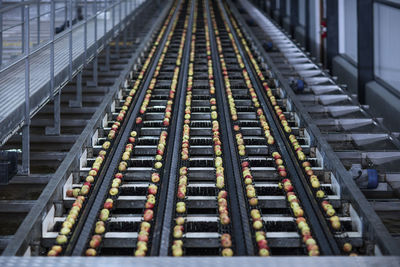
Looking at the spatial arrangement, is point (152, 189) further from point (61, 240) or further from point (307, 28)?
point (307, 28)

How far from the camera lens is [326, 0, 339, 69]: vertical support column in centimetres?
1706

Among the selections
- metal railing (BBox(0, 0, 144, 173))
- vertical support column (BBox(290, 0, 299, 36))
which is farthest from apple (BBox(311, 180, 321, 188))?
vertical support column (BBox(290, 0, 299, 36))

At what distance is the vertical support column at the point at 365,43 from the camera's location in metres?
13.0

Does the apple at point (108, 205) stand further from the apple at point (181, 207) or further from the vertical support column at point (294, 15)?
the vertical support column at point (294, 15)

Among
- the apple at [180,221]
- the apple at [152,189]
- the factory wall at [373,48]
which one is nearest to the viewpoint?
the apple at [180,221]

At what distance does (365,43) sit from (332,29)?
13.5ft

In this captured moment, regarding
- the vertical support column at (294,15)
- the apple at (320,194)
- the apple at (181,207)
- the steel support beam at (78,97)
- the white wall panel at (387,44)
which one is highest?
the vertical support column at (294,15)

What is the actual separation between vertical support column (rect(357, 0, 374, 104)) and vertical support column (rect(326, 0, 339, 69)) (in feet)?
12.4

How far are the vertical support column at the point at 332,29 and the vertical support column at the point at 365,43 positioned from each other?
3.79 metres

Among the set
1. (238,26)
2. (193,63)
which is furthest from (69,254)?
(238,26)

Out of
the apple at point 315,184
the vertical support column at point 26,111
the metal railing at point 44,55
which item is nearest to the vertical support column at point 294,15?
the metal railing at point 44,55

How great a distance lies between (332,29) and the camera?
17125 mm

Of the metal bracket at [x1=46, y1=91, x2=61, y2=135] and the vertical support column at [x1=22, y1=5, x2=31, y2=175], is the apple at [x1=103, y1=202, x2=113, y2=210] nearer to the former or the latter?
the vertical support column at [x1=22, y1=5, x2=31, y2=175]

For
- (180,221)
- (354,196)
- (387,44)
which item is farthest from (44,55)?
(387,44)
